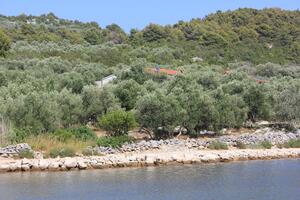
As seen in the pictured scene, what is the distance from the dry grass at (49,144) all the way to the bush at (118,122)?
3607 mm

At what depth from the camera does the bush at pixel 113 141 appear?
132 feet

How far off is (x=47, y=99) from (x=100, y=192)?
17942 millimetres

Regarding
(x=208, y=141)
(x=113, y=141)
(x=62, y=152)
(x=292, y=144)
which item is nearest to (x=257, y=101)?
(x=292, y=144)

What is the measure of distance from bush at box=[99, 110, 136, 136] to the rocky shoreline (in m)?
3.79

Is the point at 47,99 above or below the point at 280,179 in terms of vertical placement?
above

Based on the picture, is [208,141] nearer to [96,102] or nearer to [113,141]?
[113,141]

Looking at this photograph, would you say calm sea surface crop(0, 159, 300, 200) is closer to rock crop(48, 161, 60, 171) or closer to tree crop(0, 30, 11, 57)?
rock crop(48, 161, 60, 171)

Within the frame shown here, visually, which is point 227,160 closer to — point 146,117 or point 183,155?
point 183,155

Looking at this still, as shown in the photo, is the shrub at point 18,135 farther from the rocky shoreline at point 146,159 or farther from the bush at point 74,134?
the rocky shoreline at point 146,159

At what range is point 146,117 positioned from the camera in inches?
1727

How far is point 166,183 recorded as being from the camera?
28641 millimetres

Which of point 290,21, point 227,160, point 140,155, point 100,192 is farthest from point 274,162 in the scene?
point 290,21

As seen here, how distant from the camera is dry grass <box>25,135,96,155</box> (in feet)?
126

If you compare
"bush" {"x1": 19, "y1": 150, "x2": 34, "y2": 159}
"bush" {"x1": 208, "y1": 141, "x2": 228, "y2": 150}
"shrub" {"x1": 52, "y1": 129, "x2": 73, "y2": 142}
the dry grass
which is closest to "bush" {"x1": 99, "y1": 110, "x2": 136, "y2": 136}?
"shrub" {"x1": 52, "y1": 129, "x2": 73, "y2": 142}
